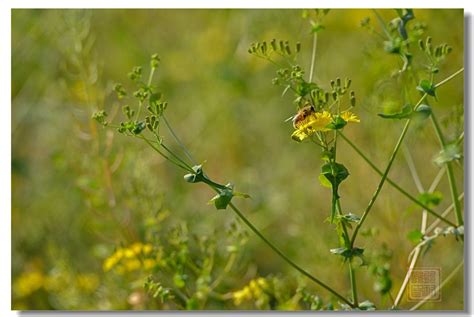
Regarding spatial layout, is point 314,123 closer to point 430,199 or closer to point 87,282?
point 430,199

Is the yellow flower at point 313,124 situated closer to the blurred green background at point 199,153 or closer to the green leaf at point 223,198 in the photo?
the green leaf at point 223,198

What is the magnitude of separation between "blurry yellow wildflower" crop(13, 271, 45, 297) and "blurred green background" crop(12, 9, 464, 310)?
0.01 m

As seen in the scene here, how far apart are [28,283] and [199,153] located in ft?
2.79

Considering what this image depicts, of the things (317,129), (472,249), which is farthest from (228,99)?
(317,129)

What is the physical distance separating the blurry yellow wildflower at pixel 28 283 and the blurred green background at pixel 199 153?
1 cm

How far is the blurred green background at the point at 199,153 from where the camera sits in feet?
7.93

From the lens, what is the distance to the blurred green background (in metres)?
2.42

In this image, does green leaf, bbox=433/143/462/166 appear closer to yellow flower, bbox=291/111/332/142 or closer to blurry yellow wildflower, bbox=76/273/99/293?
yellow flower, bbox=291/111/332/142

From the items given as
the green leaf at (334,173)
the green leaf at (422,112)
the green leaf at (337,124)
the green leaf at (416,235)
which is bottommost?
the green leaf at (416,235)

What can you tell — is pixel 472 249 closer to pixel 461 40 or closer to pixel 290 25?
pixel 461 40

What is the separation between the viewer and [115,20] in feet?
11.3

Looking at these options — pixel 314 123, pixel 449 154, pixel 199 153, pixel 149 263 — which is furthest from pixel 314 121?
pixel 199 153

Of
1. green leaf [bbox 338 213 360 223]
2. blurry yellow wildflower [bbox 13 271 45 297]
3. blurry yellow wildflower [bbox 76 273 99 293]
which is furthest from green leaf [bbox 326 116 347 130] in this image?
blurry yellow wildflower [bbox 13 271 45 297]

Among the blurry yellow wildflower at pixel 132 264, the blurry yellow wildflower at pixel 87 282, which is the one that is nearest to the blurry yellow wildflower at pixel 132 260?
the blurry yellow wildflower at pixel 132 264
